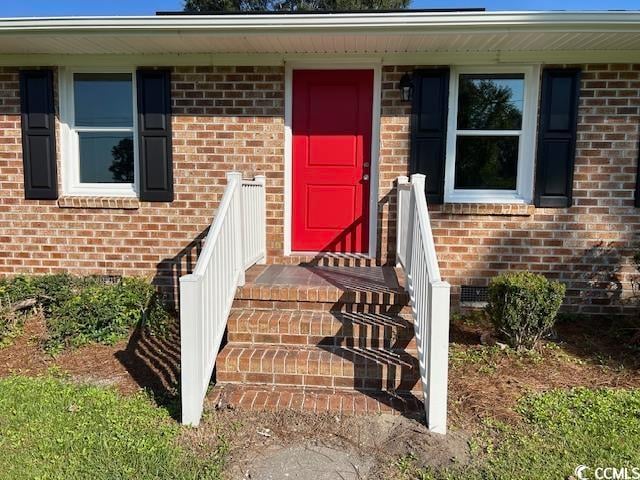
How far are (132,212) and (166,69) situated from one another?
5.08 ft

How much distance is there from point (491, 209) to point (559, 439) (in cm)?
255

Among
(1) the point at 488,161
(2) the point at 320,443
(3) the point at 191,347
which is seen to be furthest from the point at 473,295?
(3) the point at 191,347

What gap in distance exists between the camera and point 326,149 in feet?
16.9

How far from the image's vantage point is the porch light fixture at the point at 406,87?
477 cm

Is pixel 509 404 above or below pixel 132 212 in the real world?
below

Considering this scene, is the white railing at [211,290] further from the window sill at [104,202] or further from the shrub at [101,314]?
the window sill at [104,202]

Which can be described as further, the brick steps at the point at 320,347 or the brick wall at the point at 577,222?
the brick wall at the point at 577,222

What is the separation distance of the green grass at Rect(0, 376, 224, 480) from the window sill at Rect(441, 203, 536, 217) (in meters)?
3.34

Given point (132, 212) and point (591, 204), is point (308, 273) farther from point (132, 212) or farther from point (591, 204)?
point (591, 204)

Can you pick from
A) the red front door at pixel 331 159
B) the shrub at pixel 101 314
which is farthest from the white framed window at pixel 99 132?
the red front door at pixel 331 159

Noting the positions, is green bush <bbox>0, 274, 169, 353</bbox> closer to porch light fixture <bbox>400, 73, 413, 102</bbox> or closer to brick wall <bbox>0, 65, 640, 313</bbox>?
brick wall <bbox>0, 65, 640, 313</bbox>

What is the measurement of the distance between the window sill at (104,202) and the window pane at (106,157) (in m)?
0.28

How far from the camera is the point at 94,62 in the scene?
198 inches

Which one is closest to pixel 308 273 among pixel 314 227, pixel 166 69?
pixel 314 227
